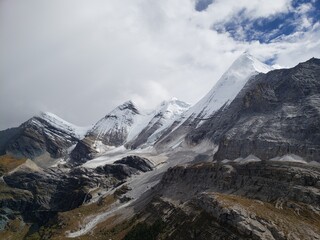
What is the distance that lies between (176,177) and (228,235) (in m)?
95.3

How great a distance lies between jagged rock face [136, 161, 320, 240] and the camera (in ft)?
319

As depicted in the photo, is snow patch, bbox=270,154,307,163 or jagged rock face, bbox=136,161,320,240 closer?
jagged rock face, bbox=136,161,320,240

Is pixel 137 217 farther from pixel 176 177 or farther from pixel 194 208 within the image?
pixel 194 208

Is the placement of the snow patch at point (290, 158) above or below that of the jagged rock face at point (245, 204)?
above

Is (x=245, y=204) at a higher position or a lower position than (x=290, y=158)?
lower

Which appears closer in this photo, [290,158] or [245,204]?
[245,204]

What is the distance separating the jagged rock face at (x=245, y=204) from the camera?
97.4 meters

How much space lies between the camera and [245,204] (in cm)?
11212

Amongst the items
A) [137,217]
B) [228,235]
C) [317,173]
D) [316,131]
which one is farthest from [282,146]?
[228,235]

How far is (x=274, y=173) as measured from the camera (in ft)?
455

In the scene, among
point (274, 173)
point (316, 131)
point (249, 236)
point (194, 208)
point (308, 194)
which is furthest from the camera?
point (316, 131)

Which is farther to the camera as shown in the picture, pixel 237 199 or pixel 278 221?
pixel 237 199

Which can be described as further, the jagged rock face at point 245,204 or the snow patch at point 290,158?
the snow patch at point 290,158

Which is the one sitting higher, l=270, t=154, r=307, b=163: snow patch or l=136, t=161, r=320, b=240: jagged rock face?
l=270, t=154, r=307, b=163: snow patch
